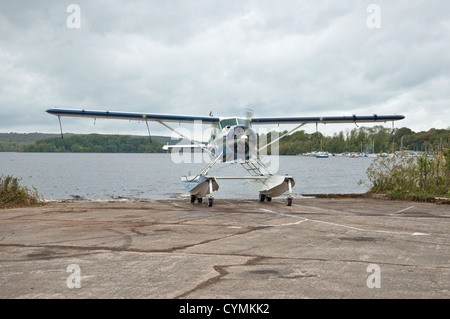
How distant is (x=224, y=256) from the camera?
6129 mm

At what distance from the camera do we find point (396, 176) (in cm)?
1700

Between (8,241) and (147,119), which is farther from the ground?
(147,119)

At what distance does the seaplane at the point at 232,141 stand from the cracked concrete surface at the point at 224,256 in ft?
15.2

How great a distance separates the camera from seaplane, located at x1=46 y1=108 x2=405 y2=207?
15.5 meters

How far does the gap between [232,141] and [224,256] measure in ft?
32.0

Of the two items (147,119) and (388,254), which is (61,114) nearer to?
(147,119)

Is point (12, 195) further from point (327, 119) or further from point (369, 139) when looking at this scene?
point (369, 139)

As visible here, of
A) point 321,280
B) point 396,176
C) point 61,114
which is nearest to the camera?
point 321,280
